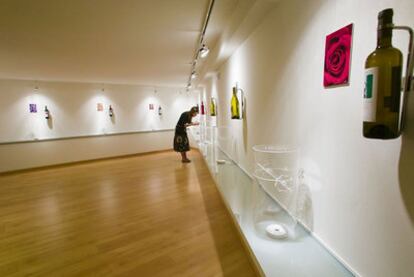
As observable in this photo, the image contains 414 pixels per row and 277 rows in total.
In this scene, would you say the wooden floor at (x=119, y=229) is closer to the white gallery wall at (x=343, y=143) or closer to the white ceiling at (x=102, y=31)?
the white gallery wall at (x=343, y=143)

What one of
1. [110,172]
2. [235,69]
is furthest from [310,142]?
[110,172]

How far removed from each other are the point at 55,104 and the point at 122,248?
18.5 ft

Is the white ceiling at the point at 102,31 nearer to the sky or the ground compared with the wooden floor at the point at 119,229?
nearer to the sky

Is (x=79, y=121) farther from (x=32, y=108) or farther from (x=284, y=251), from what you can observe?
(x=284, y=251)

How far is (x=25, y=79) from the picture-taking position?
5301 mm

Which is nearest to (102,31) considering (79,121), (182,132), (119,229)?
(119,229)

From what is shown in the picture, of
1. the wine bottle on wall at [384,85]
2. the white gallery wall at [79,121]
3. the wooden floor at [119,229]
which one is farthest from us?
the white gallery wall at [79,121]

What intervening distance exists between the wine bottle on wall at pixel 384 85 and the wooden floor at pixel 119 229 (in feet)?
4.98

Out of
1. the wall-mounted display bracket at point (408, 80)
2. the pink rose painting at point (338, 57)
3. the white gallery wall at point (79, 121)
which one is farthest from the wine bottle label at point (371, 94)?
the white gallery wall at point (79, 121)

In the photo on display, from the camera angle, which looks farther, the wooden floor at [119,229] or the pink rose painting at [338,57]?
the wooden floor at [119,229]

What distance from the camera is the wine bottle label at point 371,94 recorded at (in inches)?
27.5

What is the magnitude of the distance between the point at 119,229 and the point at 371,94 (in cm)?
273

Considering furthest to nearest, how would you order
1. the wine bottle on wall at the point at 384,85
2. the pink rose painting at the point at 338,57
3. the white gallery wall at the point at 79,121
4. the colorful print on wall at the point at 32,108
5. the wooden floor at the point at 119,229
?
the colorful print on wall at the point at 32,108, the white gallery wall at the point at 79,121, the wooden floor at the point at 119,229, the pink rose painting at the point at 338,57, the wine bottle on wall at the point at 384,85

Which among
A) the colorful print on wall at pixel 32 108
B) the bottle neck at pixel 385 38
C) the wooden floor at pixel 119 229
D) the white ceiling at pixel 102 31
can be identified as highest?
the white ceiling at pixel 102 31
